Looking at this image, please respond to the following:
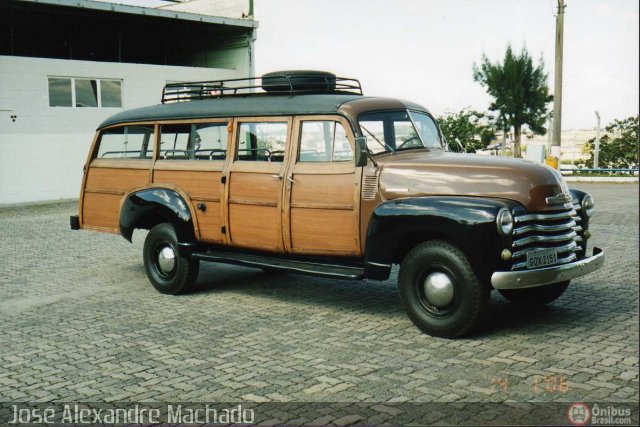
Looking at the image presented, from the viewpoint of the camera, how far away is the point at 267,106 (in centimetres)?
762

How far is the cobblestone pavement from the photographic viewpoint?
4984mm

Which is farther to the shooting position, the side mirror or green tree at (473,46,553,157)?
green tree at (473,46,553,157)

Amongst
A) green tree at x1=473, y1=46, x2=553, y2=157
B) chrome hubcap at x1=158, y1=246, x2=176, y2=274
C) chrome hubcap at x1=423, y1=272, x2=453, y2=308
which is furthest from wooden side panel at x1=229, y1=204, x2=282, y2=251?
green tree at x1=473, y1=46, x2=553, y2=157

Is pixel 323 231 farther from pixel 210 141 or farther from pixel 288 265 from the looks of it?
pixel 210 141

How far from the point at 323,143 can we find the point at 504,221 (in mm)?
2084

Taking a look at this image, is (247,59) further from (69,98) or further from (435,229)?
(435,229)

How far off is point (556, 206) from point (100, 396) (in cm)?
389

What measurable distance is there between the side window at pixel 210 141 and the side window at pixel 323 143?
3.72ft

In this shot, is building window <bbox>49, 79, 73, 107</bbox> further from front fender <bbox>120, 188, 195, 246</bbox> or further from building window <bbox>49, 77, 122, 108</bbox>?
front fender <bbox>120, 188, 195, 246</bbox>

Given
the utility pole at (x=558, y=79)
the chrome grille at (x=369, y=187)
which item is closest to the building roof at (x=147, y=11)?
the utility pole at (x=558, y=79)

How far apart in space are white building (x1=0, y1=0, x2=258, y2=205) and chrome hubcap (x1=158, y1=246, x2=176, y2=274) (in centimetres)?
1346

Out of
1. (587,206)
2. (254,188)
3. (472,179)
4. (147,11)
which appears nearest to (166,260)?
(254,188)

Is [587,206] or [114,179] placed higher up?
[114,179]

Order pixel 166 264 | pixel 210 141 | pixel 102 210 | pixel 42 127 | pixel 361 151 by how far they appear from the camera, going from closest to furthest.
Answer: pixel 361 151
pixel 210 141
pixel 166 264
pixel 102 210
pixel 42 127
